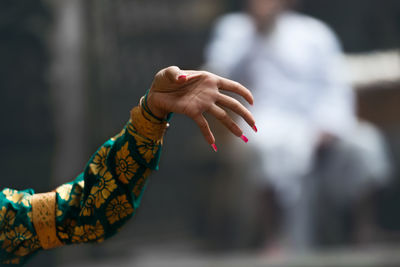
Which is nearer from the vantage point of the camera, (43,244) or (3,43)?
(43,244)

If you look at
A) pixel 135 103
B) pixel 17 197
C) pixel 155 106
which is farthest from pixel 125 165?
pixel 135 103

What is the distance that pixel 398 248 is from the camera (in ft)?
16.8

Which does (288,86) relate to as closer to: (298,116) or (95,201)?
(298,116)

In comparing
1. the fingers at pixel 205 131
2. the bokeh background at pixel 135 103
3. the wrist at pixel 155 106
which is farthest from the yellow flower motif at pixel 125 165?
the bokeh background at pixel 135 103

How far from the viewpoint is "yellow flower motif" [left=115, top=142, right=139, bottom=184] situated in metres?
2.01

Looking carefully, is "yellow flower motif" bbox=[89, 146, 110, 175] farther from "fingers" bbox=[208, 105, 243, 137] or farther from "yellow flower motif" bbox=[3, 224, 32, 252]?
"fingers" bbox=[208, 105, 243, 137]

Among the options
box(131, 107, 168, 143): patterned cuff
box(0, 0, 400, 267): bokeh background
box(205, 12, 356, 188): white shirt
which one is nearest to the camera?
box(131, 107, 168, 143): patterned cuff

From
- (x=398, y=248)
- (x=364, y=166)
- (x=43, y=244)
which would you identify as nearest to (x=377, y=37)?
(x=364, y=166)

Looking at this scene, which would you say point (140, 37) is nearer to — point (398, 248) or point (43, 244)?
point (398, 248)

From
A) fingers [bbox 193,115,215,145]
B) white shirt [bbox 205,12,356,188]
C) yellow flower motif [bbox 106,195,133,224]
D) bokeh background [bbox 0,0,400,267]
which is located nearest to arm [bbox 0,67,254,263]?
yellow flower motif [bbox 106,195,133,224]

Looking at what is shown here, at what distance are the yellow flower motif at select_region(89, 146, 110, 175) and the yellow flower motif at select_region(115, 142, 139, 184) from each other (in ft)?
0.13

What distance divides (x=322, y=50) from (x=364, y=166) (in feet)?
2.55

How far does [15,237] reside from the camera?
2.01m

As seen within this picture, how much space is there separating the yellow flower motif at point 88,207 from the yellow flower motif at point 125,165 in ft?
0.29
